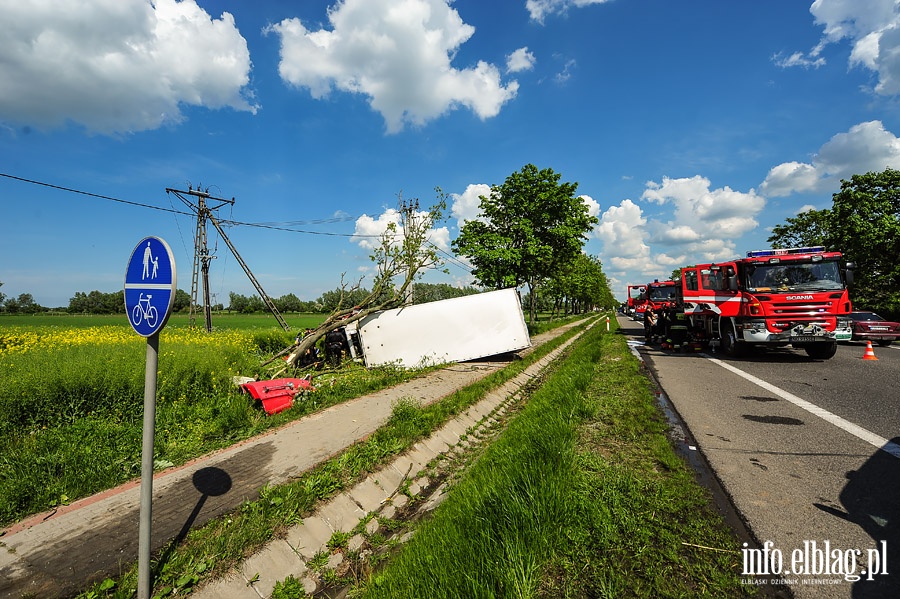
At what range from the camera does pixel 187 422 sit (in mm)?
5805

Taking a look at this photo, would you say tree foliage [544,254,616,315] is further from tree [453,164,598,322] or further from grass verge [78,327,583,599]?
grass verge [78,327,583,599]

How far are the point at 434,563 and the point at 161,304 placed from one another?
256 centimetres

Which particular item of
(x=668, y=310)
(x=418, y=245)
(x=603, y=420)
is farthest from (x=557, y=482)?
(x=668, y=310)

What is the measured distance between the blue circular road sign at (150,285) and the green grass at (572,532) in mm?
2375

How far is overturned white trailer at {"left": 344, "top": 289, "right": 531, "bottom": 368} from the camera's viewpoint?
11305 mm

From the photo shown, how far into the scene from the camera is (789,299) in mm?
10047

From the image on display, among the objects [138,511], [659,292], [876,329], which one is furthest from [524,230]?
[138,511]

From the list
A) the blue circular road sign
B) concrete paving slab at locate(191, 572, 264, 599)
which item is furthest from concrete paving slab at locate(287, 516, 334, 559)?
the blue circular road sign

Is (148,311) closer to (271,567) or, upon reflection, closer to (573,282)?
(271,567)

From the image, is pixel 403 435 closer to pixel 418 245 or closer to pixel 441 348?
pixel 441 348

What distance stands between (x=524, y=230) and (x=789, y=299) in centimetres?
1208

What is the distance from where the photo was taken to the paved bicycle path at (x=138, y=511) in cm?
268

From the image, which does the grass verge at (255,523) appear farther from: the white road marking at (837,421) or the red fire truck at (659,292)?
the red fire truck at (659,292)

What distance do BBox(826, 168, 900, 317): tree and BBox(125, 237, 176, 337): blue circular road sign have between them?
35636 mm
